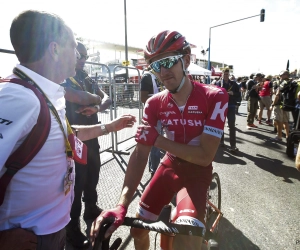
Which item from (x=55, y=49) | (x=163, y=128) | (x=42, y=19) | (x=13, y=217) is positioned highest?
(x=42, y=19)

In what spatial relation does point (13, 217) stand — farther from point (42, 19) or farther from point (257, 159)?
point (257, 159)

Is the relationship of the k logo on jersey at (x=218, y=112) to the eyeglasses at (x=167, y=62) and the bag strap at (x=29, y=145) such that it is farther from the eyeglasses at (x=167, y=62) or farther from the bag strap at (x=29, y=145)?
the bag strap at (x=29, y=145)

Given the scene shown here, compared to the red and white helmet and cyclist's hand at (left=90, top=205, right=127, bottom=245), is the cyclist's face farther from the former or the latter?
cyclist's hand at (left=90, top=205, right=127, bottom=245)

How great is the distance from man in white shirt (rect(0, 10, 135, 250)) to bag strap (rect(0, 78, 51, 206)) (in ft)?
0.08

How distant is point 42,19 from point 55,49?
0.54 feet

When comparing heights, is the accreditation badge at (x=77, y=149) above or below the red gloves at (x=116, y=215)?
above

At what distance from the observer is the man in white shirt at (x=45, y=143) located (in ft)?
3.13

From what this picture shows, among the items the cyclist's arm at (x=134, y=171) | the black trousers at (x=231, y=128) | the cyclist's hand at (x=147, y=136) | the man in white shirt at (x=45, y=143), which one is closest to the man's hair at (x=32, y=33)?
the man in white shirt at (x=45, y=143)

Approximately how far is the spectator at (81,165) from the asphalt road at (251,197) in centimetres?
33

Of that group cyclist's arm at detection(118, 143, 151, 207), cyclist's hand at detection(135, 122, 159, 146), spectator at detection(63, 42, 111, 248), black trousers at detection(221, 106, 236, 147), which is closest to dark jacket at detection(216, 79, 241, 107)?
black trousers at detection(221, 106, 236, 147)

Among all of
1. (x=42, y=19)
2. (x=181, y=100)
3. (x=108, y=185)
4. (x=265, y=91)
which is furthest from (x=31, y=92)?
(x=265, y=91)

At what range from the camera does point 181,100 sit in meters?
2.16

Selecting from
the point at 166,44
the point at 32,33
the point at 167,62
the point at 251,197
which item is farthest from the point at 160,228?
the point at 251,197

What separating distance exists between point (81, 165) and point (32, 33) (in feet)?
5.92
